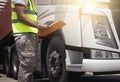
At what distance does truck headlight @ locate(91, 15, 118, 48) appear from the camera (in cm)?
672

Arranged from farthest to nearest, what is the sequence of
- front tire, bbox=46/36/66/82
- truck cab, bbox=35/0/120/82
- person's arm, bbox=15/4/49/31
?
front tire, bbox=46/36/66/82 → truck cab, bbox=35/0/120/82 → person's arm, bbox=15/4/49/31

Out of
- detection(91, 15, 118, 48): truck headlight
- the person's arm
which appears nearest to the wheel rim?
detection(91, 15, 118, 48): truck headlight

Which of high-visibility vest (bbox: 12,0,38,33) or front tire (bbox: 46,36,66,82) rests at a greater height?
high-visibility vest (bbox: 12,0,38,33)

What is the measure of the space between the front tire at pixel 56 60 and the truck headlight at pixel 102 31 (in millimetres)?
685

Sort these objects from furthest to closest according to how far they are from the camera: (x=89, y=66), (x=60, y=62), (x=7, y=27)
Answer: (x=7, y=27) → (x=60, y=62) → (x=89, y=66)

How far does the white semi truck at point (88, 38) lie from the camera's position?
6.68 metres

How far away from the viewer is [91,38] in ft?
21.9

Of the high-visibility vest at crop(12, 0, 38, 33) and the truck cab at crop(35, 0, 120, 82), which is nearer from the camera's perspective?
the high-visibility vest at crop(12, 0, 38, 33)

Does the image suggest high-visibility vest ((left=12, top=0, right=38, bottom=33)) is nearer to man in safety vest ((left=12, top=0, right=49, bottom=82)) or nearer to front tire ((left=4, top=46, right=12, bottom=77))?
man in safety vest ((left=12, top=0, right=49, bottom=82))

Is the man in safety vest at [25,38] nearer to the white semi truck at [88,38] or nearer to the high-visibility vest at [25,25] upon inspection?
the high-visibility vest at [25,25]

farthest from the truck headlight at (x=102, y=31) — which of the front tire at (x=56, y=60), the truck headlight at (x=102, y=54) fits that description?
the front tire at (x=56, y=60)

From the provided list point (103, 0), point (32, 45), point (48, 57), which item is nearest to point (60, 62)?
point (48, 57)

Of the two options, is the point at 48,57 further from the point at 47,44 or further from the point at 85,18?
the point at 85,18

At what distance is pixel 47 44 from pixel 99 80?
201cm
